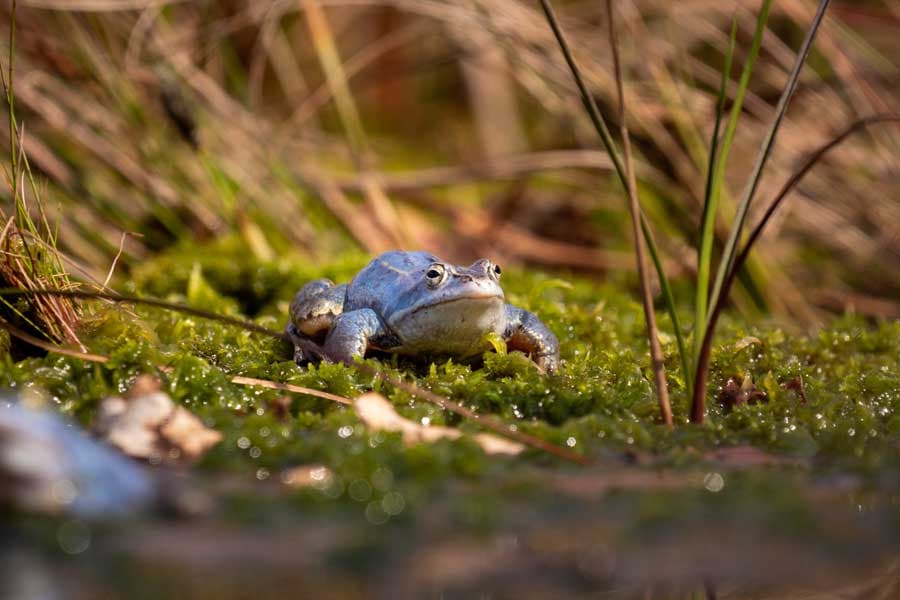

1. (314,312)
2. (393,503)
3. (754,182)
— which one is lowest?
(314,312)

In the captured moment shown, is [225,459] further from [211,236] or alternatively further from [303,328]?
[211,236]

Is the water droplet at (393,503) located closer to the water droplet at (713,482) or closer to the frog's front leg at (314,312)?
the water droplet at (713,482)

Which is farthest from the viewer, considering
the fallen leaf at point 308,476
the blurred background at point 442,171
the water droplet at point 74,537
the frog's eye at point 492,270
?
the blurred background at point 442,171

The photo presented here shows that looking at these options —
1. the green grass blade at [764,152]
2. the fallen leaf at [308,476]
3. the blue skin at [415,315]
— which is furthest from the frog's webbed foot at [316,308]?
the green grass blade at [764,152]

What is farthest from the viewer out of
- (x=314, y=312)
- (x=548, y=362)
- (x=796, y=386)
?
(x=314, y=312)

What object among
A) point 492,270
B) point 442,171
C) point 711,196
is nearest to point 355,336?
point 492,270

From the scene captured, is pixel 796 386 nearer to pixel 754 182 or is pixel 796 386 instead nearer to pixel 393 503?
pixel 754 182

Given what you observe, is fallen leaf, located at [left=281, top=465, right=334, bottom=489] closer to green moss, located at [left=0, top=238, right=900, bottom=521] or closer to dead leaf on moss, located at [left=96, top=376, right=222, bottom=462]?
green moss, located at [left=0, top=238, right=900, bottom=521]
